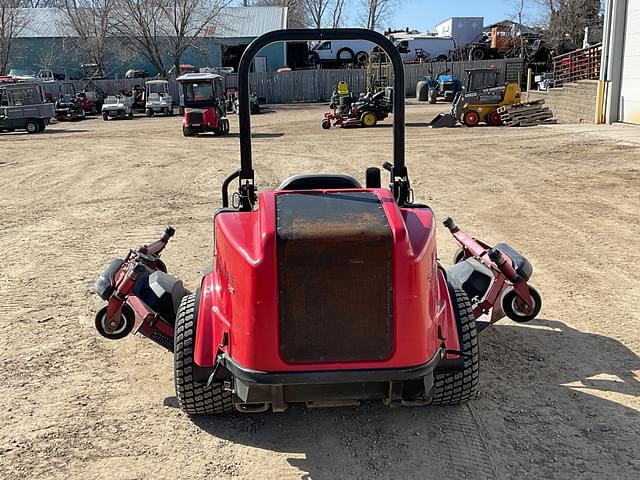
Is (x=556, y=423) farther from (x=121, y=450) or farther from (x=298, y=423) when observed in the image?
(x=121, y=450)

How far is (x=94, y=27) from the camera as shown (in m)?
41.9

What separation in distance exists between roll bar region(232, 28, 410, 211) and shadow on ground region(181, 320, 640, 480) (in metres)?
1.22

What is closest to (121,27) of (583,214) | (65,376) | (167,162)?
(167,162)

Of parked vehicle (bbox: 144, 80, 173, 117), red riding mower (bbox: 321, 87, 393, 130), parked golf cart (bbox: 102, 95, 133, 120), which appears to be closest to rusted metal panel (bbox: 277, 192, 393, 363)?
red riding mower (bbox: 321, 87, 393, 130)

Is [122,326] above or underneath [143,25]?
underneath

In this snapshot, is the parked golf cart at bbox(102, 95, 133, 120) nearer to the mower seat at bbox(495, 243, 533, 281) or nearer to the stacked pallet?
the stacked pallet

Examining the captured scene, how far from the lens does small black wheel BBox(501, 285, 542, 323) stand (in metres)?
4.38

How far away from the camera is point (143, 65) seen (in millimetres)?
47375

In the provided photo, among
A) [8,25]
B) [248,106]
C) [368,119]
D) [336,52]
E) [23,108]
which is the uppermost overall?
[8,25]

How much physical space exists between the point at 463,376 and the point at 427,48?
45.3 metres

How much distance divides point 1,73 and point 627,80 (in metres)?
37.3

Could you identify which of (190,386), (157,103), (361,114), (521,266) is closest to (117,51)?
(157,103)

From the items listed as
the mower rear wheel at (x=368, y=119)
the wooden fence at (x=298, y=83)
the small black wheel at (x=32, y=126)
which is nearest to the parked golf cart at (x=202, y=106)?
the mower rear wheel at (x=368, y=119)

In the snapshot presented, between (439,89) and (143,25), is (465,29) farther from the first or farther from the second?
(143,25)
